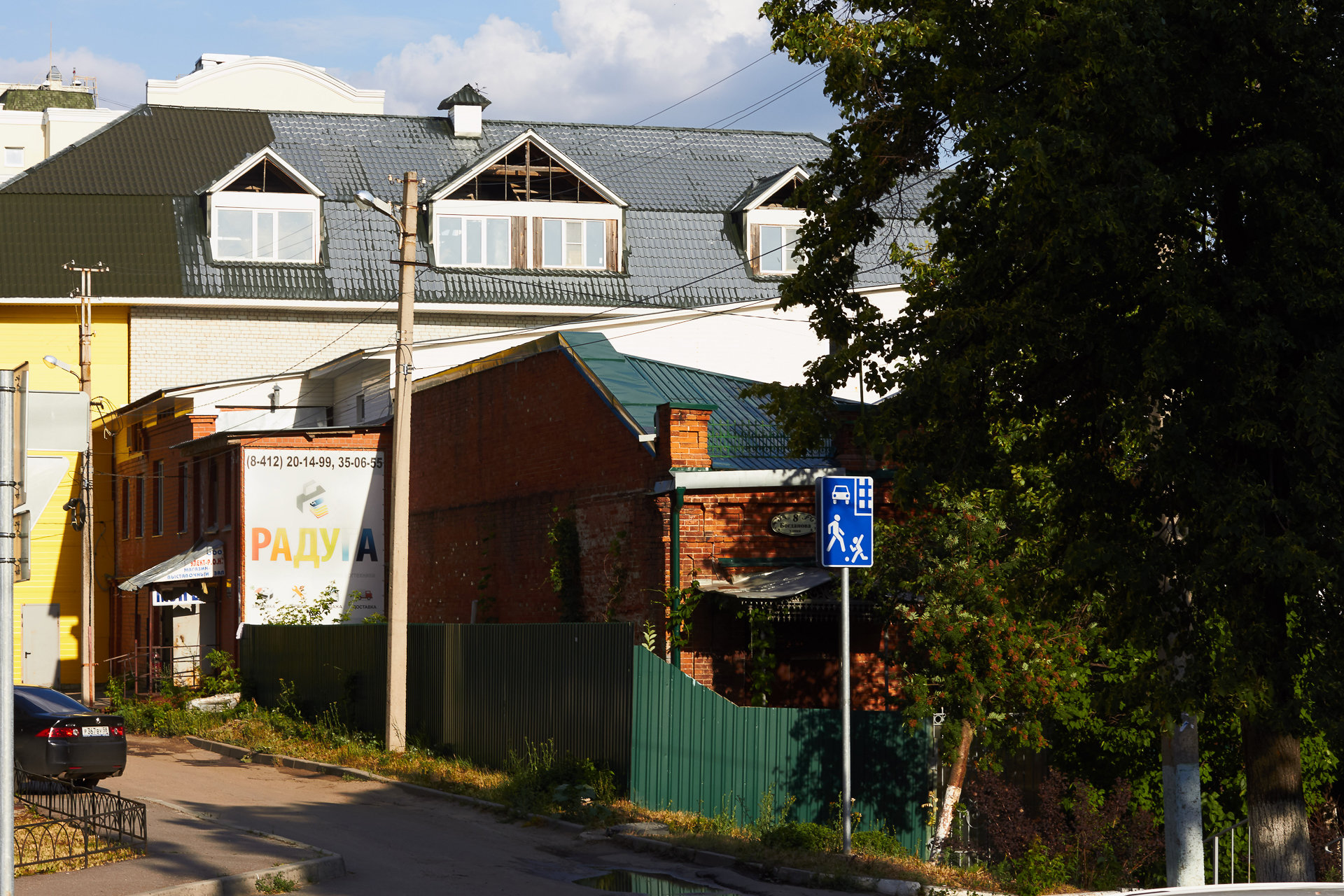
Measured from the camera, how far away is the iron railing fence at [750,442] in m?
20.1

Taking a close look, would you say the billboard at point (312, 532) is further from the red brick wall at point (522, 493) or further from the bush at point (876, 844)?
the bush at point (876, 844)

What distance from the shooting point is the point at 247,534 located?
100 ft

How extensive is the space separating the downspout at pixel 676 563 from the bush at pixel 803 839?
4981 mm

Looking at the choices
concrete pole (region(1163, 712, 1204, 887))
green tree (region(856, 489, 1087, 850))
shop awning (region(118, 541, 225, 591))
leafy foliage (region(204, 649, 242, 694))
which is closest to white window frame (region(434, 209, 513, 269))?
shop awning (region(118, 541, 225, 591))

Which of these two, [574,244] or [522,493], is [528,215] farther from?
[522,493]

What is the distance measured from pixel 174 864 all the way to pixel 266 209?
2999cm

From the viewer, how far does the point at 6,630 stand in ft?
26.5

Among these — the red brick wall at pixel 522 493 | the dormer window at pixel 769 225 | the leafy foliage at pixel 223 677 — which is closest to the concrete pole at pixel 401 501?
the red brick wall at pixel 522 493

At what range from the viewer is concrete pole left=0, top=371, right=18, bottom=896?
793 centimetres

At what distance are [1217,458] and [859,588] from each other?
587 cm

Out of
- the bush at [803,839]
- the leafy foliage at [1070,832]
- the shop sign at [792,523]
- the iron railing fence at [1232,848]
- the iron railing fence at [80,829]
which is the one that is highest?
the shop sign at [792,523]

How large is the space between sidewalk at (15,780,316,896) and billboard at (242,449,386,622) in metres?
16.0

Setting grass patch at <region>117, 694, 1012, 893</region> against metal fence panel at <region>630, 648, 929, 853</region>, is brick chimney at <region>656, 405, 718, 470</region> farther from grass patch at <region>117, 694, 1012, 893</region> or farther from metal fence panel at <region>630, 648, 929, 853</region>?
grass patch at <region>117, 694, 1012, 893</region>

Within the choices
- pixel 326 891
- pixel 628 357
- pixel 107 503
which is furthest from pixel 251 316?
pixel 326 891
